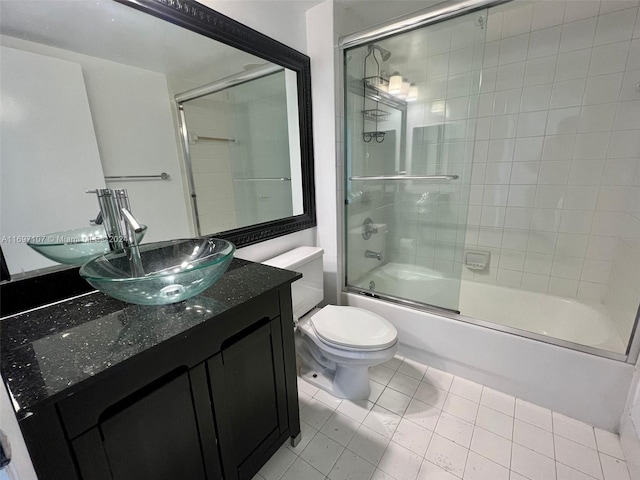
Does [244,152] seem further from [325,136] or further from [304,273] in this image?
[304,273]

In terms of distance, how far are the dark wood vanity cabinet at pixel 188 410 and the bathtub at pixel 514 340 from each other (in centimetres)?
94

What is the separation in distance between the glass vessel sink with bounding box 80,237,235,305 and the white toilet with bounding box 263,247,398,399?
0.46 metres

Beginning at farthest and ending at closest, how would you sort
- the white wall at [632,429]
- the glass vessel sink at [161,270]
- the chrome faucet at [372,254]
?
the chrome faucet at [372,254] → the white wall at [632,429] → the glass vessel sink at [161,270]

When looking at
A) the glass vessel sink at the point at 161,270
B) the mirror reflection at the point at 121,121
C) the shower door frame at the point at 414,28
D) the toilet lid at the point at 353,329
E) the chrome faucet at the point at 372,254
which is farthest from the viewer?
the chrome faucet at the point at 372,254

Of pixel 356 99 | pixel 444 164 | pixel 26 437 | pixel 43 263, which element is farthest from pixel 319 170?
pixel 26 437

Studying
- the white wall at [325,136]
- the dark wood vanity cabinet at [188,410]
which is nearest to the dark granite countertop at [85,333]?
the dark wood vanity cabinet at [188,410]

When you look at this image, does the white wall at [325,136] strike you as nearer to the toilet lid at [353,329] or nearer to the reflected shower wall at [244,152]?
the reflected shower wall at [244,152]

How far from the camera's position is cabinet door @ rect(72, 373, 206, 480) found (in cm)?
64

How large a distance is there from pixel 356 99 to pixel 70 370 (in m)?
1.95

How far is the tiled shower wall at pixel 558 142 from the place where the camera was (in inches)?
63.6

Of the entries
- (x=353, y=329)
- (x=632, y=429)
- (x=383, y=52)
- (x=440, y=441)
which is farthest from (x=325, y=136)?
(x=632, y=429)

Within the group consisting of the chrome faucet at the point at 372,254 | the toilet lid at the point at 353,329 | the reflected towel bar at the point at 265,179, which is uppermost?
the reflected towel bar at the point at 265,179

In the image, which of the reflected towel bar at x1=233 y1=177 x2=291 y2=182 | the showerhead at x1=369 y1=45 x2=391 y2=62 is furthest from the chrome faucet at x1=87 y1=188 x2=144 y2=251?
the showerhead at x1=369 y1=45 x2=391 y2=62

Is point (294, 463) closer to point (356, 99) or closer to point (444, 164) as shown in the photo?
point (444, 164)
